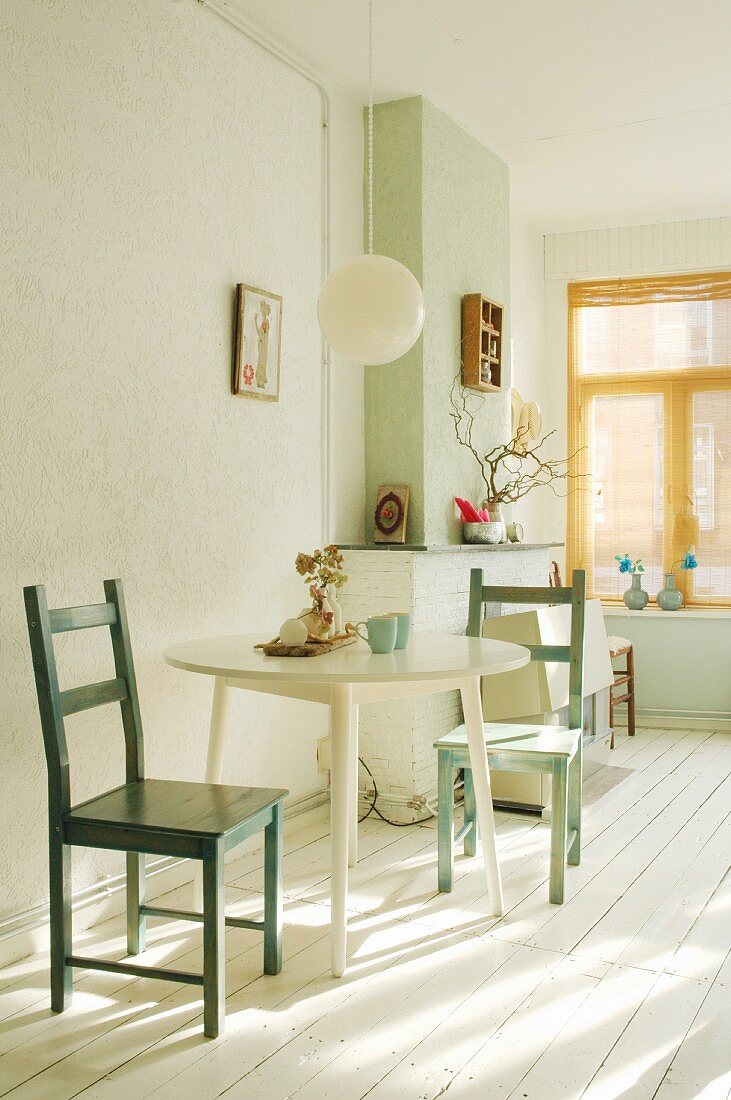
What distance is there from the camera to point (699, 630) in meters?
5.63

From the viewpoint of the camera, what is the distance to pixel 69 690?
2373 millimetres

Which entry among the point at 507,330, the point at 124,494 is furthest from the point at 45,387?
the point at 507,330

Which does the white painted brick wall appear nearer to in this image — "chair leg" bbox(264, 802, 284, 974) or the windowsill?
"chair leg" bbox(264, 802, 284, 974)

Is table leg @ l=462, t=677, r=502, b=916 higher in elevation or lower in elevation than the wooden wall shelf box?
lower

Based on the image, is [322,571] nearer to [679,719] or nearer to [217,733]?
[217,733]

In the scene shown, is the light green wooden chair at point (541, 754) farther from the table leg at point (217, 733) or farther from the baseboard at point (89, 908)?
the baseboard at point (89, 908)

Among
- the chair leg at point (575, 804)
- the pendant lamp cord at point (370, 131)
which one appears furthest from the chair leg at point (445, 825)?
the pendant lamp cord at point (370, 131)

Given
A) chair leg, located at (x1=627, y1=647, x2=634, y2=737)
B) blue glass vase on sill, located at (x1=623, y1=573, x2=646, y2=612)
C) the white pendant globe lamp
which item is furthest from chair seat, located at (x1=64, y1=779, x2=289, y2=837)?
blue glass vase on sill, located at (x1=623, y1=573, x2=646, y2=612)

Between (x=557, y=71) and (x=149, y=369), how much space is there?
209 centimetres

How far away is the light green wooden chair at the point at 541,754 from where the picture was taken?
9.51 feet

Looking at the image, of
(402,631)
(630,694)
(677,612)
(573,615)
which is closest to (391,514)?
(573,615)

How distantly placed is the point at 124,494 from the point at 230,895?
1.22 m

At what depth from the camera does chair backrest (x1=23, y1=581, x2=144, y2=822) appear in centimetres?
220

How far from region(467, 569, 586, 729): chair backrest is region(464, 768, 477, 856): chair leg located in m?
0.39
